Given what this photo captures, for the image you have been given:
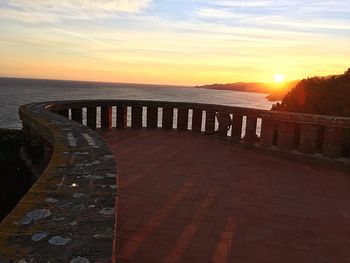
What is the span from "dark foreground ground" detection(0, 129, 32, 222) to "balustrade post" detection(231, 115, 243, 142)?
560 cm

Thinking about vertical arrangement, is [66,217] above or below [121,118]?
above

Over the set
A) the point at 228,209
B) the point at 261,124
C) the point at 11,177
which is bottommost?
the point at 11,177

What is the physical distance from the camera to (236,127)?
10094mm

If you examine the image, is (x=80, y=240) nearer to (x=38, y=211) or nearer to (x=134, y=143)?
(x=38, y=211)

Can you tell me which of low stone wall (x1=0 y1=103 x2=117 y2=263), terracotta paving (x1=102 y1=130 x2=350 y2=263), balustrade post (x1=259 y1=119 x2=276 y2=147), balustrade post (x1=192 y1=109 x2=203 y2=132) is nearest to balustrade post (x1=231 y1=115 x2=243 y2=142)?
balustrade post (x1=259 y1=119 x2=276 y2=147)

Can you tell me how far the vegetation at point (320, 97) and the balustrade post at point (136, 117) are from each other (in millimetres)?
6085

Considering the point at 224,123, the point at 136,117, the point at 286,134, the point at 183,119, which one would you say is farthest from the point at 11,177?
the point at 286,134

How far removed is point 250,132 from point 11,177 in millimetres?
6543

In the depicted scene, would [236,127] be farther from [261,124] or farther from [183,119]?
[183,119]

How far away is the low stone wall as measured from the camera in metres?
1.90

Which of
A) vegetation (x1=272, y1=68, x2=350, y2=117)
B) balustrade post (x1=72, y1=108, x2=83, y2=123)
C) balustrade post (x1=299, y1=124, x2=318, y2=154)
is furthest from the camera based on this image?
vegetation (x1=272, y1=68, x2=350, y2=117)

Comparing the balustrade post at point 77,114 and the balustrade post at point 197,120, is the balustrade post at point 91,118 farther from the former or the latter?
the balustrade post at point 197,120

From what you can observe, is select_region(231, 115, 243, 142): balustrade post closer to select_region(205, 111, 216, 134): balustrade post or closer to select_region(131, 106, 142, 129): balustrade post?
select_region(205, 111, 216, 134): balustrade post

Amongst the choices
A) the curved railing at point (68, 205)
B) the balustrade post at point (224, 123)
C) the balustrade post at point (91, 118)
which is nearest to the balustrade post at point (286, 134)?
the curved railing at point (68, 205)
